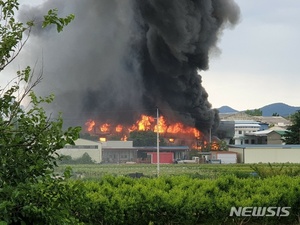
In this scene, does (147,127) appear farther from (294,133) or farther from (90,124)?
(294,133)

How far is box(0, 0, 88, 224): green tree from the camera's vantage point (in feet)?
10.9

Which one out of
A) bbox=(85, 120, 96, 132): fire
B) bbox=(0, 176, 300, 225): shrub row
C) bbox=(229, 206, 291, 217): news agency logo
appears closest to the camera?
bbox=(0, 176, 300, 225): shrub row

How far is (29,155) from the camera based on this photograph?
3529 mm

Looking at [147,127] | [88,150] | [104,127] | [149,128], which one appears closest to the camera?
[88,150]

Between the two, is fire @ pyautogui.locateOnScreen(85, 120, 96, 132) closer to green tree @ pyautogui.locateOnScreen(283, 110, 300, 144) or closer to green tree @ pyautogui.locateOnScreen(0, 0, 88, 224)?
green tree @ pyautogui.locateOnScreen(283, 110, 300, 144)

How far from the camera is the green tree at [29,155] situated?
331 cm

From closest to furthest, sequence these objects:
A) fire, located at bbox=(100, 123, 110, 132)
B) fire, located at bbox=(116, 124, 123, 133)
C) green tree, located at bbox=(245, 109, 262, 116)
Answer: fire, located at bbox=(100, 123, 110, 132) < fire, located at bbox=(116, 124, 123, 133) < green tree, located at bbox=(245, 109, 262, 116)

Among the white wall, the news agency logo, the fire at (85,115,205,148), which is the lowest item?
the news agency logo

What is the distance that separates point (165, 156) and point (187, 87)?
70.9 ft

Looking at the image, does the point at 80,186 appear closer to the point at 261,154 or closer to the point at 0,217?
the point at 0,217

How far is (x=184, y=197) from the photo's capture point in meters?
Result: 7.66

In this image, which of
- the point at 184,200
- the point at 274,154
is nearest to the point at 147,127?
the point at 274,154

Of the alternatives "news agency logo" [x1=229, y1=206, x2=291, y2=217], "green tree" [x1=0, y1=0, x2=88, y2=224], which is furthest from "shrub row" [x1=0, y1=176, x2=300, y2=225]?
"green tree" [x1=0, y1=0, x2=88, y2=224]

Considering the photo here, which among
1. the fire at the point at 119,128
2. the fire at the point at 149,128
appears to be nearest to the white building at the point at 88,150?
the fire at the point at 149,128
